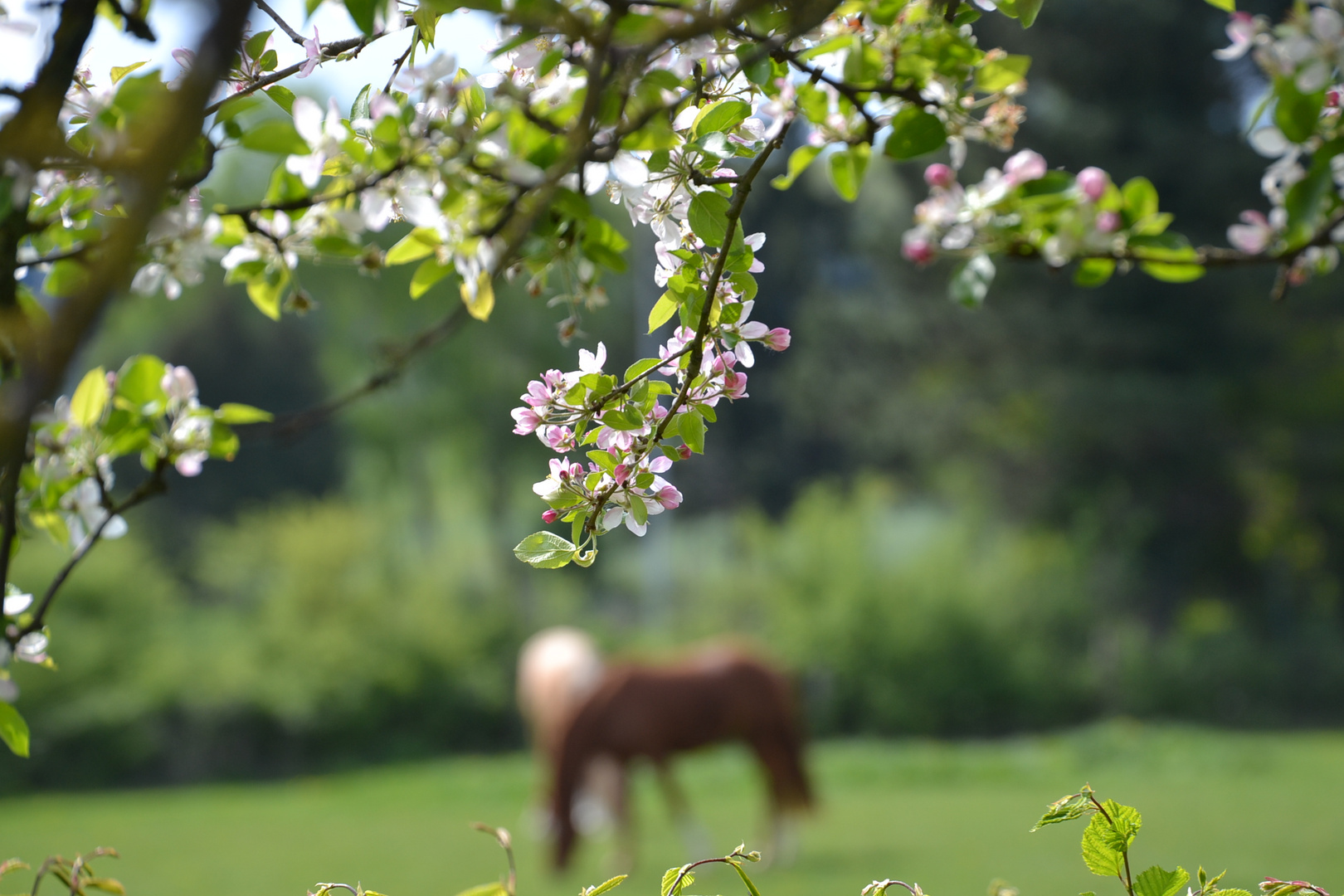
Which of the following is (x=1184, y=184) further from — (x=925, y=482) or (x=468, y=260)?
(x=468, y=260)

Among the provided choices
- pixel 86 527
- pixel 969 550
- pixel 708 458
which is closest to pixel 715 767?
pixel 969 550

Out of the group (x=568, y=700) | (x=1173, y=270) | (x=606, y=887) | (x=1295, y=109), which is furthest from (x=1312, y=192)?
(x=568, y=700)

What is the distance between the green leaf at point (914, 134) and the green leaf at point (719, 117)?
158 millimetres

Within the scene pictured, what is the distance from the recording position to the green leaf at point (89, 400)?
26.0 inches

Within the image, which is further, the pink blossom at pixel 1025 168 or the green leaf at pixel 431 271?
the pink blossom at pixel 1025 168

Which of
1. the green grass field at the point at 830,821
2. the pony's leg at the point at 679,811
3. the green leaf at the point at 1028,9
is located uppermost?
the green leaf at the point at 1028,9

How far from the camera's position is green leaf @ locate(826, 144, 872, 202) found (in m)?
0.71

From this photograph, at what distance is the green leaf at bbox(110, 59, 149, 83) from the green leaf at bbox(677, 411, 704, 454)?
0.36 m

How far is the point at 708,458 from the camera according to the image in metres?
11.6

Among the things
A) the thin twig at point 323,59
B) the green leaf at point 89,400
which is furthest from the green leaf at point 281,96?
the green leaf at point 89,400

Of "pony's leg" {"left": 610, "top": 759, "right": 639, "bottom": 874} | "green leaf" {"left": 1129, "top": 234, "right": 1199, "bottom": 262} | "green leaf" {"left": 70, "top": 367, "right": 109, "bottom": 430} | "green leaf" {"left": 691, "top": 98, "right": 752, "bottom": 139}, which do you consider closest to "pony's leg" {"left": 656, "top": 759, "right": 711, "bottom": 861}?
"pony's leg" {"left": 610, "top": 759, "right": 639, "bottom": 874}

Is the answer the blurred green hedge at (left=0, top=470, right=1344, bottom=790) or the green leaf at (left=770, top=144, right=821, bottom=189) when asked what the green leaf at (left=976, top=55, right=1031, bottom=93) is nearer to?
the green leaf at (left=770, top=144, right=821, bottom=189)

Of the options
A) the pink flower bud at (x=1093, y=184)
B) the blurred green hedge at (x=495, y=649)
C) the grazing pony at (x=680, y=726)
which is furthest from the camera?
the blurred green hedge at (x=495, y=649)

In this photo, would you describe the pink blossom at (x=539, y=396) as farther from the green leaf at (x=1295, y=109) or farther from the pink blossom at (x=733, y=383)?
the green leaf at (x=1295, y=109)
